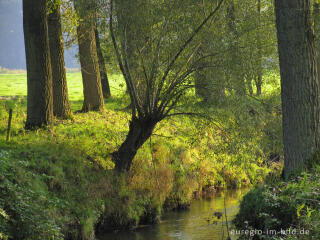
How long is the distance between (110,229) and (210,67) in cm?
572

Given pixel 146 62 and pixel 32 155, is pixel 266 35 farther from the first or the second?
pixel 32 155

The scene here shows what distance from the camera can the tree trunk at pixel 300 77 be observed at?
34.6 ft

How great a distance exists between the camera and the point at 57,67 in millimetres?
17344

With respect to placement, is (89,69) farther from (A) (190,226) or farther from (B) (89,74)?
(A) (190,226)

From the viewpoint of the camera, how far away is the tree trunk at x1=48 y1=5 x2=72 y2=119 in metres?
17.3

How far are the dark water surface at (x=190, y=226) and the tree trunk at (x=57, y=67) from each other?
230 inches

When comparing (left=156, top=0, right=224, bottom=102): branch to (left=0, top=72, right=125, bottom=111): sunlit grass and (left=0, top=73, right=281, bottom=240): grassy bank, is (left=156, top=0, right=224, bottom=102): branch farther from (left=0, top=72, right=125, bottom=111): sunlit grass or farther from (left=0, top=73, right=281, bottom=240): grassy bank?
(left=0, top=72, right=125, bottom=111): sunlit grass

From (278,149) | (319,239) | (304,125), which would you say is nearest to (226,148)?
(278,149)

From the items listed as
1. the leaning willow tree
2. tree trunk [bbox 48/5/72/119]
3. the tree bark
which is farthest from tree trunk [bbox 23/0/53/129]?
the tree bark

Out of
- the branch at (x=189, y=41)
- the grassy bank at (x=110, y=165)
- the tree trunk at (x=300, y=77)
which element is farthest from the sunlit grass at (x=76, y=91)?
the tree trunk at (x=300, y=77)

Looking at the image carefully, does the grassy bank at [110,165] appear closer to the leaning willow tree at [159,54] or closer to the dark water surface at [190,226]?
the dark water surface at [190,226]

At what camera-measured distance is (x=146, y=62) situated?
1326 centimetres

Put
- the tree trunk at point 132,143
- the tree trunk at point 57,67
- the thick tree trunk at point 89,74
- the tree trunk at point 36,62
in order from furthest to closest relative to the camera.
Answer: the thick tree trunk at point 89,74, the tree trunk at point 57,67, the tree trunk at point 36,62, the tree trunk at point 132,143

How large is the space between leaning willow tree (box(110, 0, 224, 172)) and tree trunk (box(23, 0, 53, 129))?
2.99m
